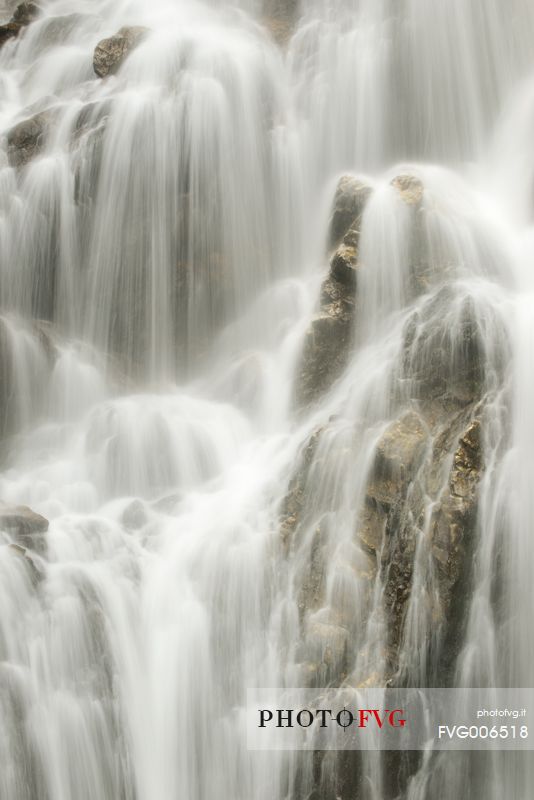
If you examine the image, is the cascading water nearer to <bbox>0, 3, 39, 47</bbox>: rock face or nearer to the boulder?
the boulder

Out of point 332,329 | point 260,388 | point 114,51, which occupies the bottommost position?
point 260,388

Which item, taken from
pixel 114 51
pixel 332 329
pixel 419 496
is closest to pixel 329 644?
pixel 419 496

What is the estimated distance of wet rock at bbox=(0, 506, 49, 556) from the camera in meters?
8.88

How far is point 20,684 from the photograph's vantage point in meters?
7.82

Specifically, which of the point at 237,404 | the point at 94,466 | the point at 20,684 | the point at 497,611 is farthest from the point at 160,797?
the point at 237,404

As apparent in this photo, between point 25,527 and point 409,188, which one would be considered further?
point 409,188

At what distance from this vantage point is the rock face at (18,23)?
68.5ft

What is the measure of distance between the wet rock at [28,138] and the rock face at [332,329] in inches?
250

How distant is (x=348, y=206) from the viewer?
12.3 metres

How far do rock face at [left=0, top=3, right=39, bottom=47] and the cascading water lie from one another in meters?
1.93

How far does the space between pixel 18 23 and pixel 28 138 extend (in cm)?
752

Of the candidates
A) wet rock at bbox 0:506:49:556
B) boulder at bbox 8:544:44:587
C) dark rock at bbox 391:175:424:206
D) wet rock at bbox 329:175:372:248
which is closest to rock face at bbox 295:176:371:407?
wet rock at bbox 329:175:372:248

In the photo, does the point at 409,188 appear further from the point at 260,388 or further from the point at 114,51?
the point at 114,51

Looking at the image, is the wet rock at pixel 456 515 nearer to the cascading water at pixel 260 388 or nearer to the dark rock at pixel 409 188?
the cascading water at pixel 260 388
